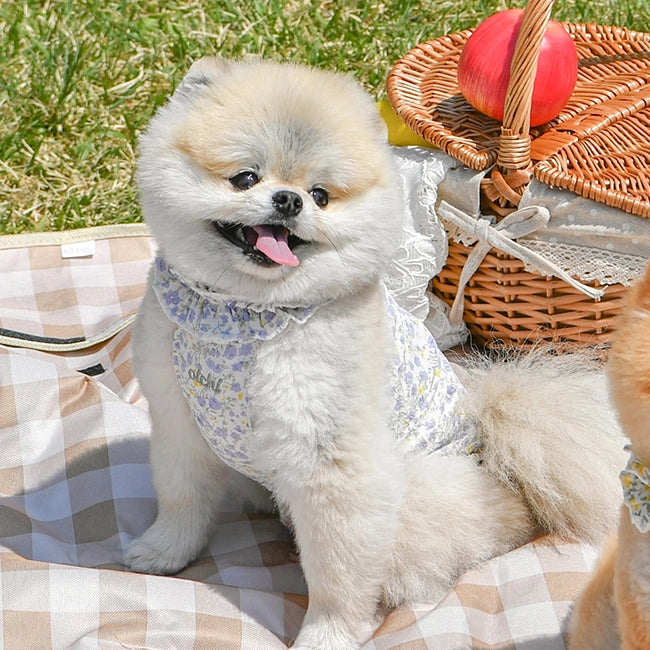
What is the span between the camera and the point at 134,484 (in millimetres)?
1798

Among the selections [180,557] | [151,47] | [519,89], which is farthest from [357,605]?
[151,47]

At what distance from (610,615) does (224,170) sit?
76 centimetres

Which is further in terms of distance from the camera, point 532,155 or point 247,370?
point 532,155

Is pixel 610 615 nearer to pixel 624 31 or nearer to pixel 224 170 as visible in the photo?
pixel 224 170

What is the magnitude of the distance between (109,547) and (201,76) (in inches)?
34.3

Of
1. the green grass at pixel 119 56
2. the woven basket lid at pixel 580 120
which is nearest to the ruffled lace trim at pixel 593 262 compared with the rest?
the woven basket lid at pixel 580 120

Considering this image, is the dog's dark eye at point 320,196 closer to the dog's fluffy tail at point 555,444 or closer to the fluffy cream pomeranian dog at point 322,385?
the fluffy cream pomeranian dog at point 322,385

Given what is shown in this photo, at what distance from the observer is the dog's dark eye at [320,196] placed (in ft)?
4.10

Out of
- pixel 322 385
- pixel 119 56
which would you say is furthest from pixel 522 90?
pixel 119 56

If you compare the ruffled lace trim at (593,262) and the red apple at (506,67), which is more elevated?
the red apple at (506,67)

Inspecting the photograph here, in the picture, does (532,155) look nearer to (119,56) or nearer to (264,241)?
(264,241)

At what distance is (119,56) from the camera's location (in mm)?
2945

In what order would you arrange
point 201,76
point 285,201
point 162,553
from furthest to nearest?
point 162,553 → point 201,76 → point 285,201

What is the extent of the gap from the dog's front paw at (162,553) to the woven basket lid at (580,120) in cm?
91
